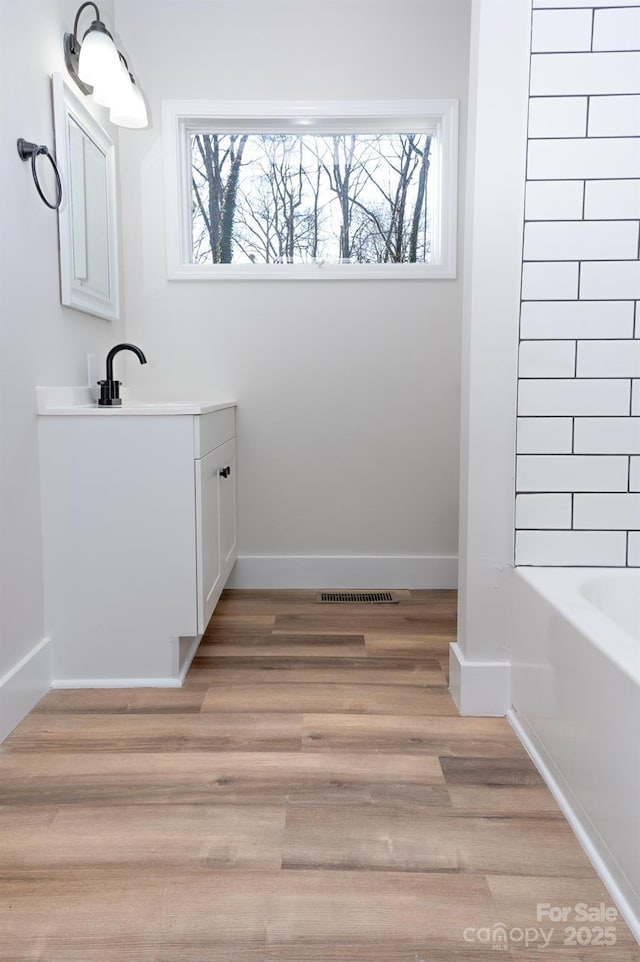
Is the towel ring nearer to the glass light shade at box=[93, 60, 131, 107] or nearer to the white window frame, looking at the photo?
the glass light shade at box=[93, 60, 131, 107]

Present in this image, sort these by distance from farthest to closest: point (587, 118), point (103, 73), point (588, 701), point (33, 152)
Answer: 1. point (103, 73)
2. point (33, 152)
3. point (587, 118)
4. point (588, 701)

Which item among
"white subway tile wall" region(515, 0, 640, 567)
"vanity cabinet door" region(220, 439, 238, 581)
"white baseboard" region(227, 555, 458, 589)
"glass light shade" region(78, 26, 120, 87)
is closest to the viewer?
"white subway tile wall" region(515, 0, 640, 567)

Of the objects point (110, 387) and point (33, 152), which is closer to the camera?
point (33, 152)

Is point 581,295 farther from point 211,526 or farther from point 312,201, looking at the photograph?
point 312,201

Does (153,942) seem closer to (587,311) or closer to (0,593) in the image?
(0,593)

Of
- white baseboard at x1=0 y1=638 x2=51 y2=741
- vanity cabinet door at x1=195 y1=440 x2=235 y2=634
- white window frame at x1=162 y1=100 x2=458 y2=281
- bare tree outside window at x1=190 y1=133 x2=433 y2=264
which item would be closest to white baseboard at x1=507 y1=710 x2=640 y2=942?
vanity cabinet door at x1=195 y1=440 x2=235 y2=634

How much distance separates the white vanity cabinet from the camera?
2049 mm

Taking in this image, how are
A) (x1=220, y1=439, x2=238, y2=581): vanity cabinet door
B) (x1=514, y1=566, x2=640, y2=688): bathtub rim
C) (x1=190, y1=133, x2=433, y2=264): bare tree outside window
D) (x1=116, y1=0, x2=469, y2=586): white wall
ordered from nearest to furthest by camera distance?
(x1=514, y1=566, x2=640, y2=688): bathtub rim < (x1=220, y1=439, x2=238, y2=581): vanity cabinet door < (x1=116, y1=0, x2=469, y2=586): white wall < (x1=190, y1=133, x2=433, y2=264): bare tree outside window

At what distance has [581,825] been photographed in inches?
54.4

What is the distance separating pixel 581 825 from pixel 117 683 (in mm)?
1341

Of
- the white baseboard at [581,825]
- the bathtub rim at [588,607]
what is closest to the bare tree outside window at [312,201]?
the bathtub rim at [588,607]

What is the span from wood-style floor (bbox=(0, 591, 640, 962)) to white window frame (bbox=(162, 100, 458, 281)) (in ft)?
5.50

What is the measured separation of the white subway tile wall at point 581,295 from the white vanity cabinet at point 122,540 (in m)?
0.94

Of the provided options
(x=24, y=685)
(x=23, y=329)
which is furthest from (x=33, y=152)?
(x=24, y=685)
